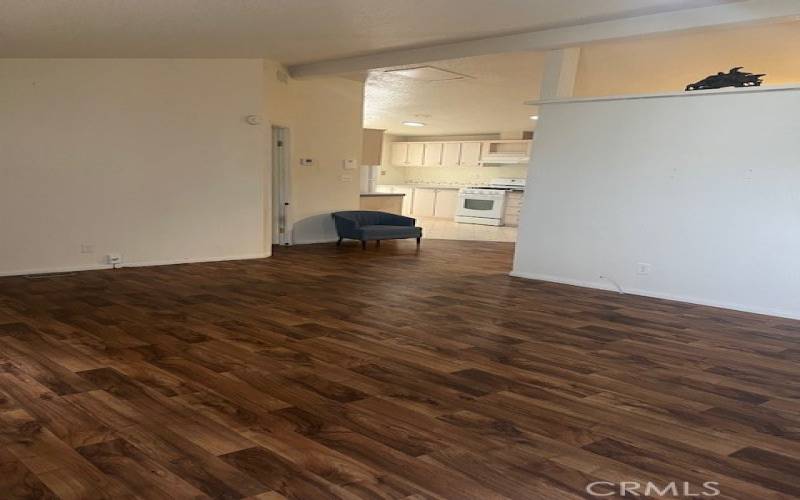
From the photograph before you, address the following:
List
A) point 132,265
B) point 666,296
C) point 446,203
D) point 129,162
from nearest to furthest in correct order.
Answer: point 666,296, point 129,162, point 132,265, point 446,203

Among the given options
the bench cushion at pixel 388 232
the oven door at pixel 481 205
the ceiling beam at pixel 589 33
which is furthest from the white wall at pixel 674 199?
the oven door at pixel 481 205

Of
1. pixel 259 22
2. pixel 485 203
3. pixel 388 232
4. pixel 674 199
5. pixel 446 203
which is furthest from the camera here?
pixel 446 203

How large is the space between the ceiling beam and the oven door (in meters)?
6.83

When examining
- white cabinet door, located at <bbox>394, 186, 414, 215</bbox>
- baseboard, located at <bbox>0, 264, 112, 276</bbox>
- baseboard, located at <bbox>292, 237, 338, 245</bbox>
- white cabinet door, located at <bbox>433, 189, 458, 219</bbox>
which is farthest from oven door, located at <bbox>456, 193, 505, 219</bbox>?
baseboard, located at <bbox>0, 264, 112, 276</bbox>

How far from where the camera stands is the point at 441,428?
2357mm

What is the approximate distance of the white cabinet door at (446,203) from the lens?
46.2 feet

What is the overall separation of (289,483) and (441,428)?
0.76 metres

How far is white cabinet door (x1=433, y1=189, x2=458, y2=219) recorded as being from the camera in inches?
554

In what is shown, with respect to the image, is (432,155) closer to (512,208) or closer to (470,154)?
(470,154)

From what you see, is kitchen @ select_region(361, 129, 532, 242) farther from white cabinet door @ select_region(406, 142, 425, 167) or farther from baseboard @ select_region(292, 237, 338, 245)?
baseboard @ select_region(292, 237, 338, 245)

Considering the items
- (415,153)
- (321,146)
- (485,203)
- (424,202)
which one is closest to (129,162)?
(321,146)

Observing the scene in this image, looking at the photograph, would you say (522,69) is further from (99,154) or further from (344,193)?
(99,154)

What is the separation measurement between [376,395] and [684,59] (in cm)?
511

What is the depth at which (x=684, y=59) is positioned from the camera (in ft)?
18.3
